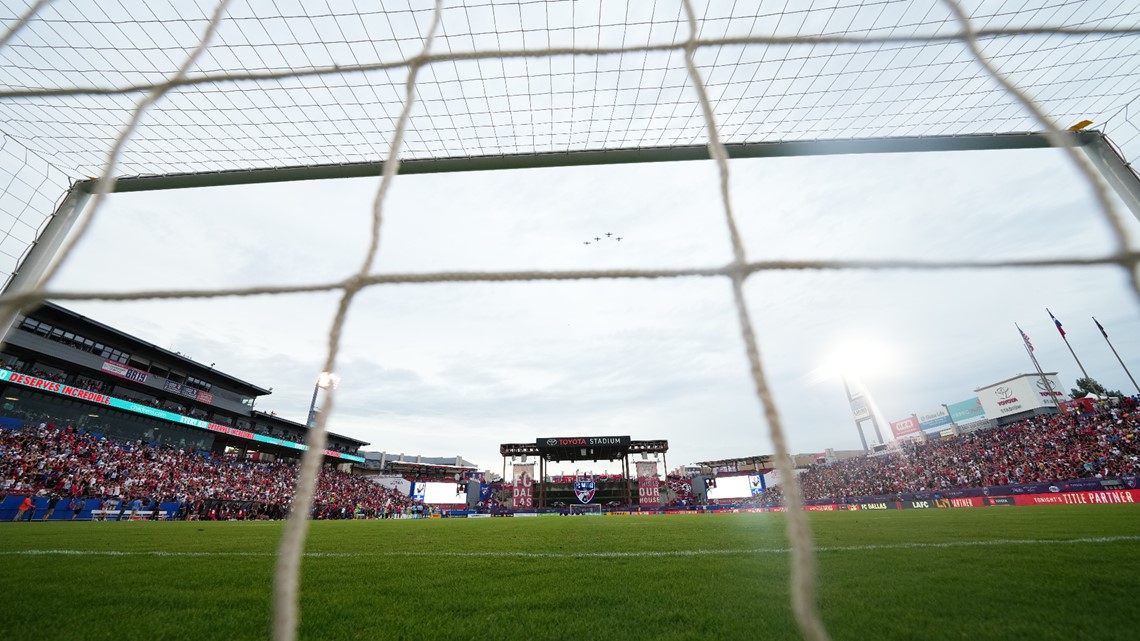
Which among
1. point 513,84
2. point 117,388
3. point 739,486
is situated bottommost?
point 739,486

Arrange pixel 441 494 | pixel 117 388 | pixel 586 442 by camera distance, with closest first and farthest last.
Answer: pixel 117 388 → pixel 586 442 → pixel 441 494

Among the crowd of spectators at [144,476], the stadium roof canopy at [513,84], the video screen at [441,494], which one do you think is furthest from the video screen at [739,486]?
the stadium roof canopy at [513,84]

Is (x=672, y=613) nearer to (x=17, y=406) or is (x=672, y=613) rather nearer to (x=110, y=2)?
(x=110, y=2)

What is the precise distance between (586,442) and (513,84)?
33.3 metres

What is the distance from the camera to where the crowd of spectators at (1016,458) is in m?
17.8

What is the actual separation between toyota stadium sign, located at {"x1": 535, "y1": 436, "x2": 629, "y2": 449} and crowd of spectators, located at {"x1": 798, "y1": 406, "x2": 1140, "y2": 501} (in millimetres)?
13273

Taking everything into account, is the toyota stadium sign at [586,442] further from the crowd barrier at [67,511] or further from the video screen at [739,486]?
the crowd barrier at [67,511]

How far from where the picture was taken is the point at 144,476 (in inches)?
830

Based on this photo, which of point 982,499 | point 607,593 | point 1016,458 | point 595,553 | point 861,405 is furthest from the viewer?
point 861,405

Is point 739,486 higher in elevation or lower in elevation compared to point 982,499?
higher

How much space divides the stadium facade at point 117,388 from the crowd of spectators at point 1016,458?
4091cm

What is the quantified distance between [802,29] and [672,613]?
339 cm

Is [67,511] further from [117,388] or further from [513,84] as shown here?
[513,84]

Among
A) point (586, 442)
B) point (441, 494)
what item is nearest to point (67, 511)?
A: point (441, 494)
